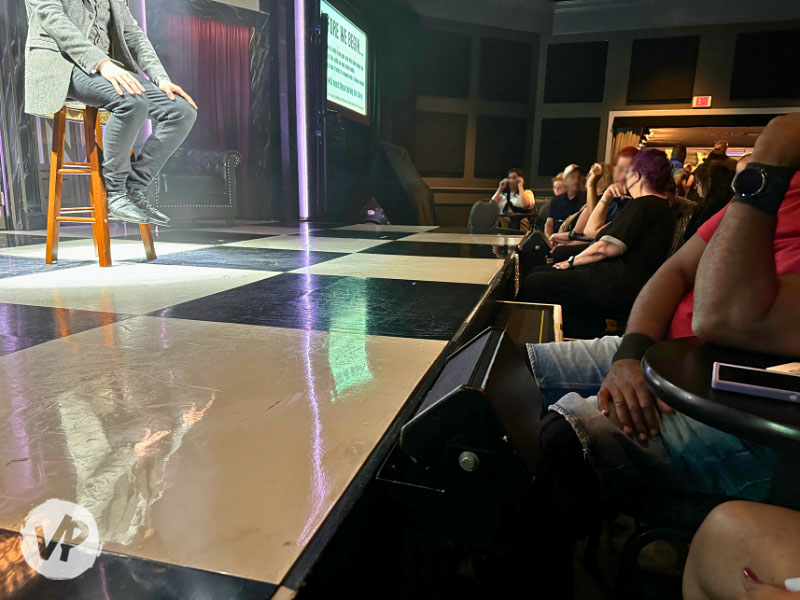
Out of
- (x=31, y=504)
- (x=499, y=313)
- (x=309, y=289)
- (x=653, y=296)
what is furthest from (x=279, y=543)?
(x=499, y=313)

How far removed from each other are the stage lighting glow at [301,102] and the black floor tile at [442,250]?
7.59 ft

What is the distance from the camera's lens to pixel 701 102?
299 inches

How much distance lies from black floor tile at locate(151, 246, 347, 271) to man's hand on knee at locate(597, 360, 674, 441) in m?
1.54

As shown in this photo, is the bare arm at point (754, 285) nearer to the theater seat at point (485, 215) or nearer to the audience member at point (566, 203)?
the audience member at point (566, 203)

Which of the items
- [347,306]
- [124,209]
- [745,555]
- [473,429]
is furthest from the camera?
[124,209]

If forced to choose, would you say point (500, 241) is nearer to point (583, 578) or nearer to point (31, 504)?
point (583, 578)

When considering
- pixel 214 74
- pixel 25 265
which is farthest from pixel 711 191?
pixel 214 74

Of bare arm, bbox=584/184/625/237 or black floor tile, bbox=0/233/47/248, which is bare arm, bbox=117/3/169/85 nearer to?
black floor tile, bbox=0/233/47/248

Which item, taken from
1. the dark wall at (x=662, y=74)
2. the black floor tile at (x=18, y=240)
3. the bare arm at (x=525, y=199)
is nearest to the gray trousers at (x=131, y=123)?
the black floor tile at (x=18, y=240)

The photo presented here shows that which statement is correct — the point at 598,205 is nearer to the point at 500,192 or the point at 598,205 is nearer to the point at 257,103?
the point at 500,192

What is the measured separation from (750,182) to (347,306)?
101 centimetres

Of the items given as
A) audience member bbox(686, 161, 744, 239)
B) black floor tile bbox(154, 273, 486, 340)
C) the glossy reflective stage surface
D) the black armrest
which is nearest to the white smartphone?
the glossy reflective stage surface

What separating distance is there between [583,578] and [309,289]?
1.13m

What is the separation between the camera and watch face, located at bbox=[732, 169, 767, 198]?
61 centimetres
